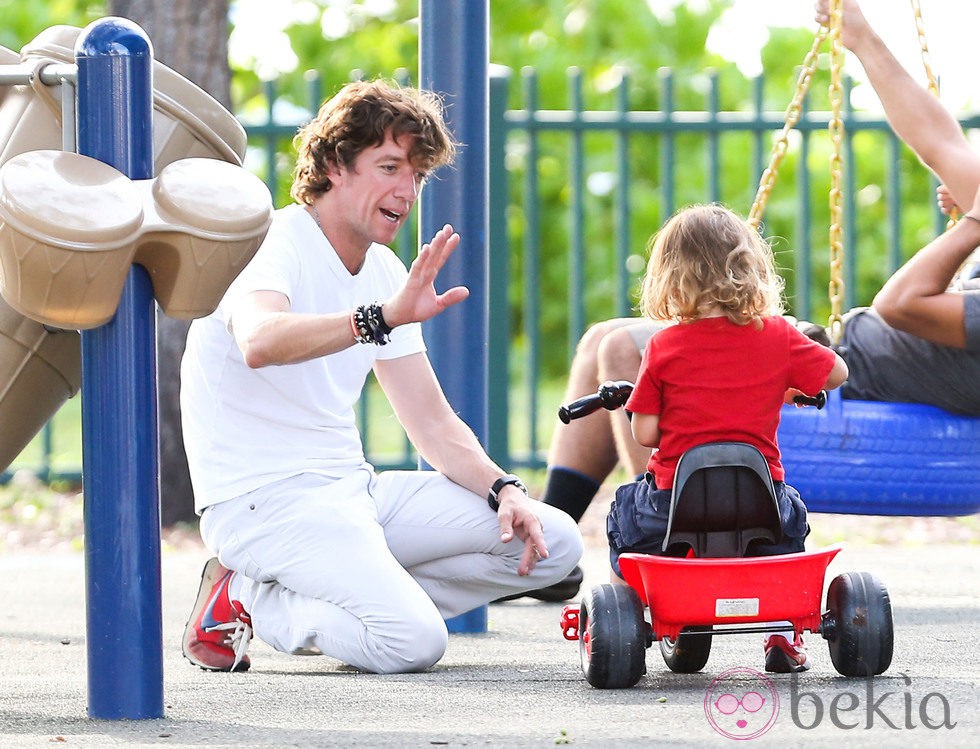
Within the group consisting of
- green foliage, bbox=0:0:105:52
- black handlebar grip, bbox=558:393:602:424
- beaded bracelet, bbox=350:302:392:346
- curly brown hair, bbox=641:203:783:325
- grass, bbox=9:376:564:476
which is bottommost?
grass, bbox=9:376:564:476

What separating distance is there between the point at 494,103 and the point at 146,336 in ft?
13.1

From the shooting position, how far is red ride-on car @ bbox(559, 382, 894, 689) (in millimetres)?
2908

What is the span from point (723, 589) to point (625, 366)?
125 cm

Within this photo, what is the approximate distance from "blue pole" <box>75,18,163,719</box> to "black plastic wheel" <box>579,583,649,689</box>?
867 mm

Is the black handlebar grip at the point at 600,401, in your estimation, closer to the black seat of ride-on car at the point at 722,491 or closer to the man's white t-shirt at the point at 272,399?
the black seat of ride-on car at the point at 722,491

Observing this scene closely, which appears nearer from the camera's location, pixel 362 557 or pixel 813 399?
pixel 813 399

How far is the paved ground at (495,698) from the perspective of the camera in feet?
8.39

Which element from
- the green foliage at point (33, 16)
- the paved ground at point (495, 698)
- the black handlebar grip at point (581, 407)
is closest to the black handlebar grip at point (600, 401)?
the black handlebar grip at point (581, 407)

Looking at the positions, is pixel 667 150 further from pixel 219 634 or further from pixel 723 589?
pixel 723 589

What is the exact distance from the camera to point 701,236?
3123 mm

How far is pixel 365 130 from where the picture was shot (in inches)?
134

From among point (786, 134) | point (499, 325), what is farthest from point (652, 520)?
point (499, 325)

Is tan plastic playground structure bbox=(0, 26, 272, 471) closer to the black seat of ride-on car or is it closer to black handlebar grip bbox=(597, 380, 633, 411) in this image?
black handlebar grip bbox=(597, 380, 633, 411)

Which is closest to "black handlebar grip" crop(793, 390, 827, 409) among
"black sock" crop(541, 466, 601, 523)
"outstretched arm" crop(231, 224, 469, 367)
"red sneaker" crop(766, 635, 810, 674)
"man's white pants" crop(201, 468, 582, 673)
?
"red sneaker" crop(766, 635, 810, 674)
